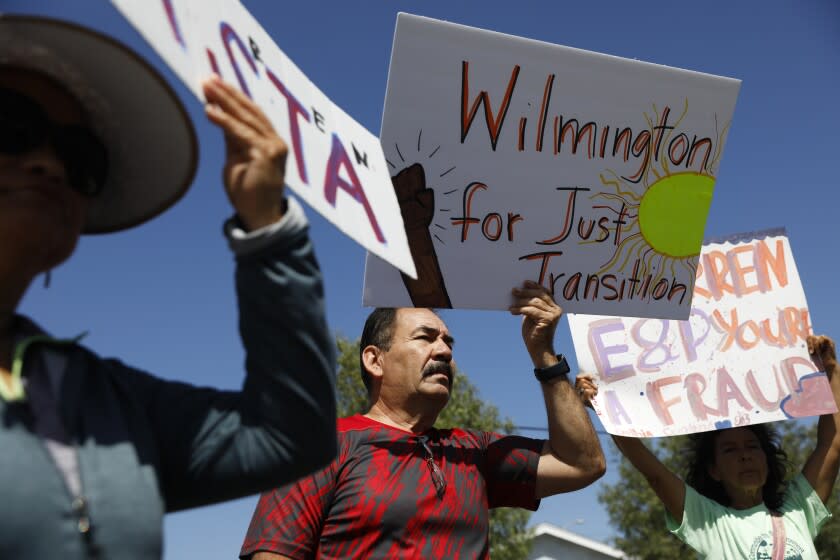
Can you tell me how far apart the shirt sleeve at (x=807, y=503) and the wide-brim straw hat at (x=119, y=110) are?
3.57 meters

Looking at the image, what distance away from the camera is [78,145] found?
A: 4.29 ft

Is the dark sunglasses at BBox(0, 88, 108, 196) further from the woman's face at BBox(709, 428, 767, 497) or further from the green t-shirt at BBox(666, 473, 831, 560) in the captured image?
the woman's face at BBox(709, 428, 767, 497)

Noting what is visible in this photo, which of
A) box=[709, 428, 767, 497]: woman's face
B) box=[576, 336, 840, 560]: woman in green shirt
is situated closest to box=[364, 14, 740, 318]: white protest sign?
box=[576, 336, 840, 560]: woman in green shirt

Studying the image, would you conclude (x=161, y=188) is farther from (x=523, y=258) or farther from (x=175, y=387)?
(x=523, y=258)

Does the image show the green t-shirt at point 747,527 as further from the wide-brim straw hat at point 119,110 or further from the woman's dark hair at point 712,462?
the wide-brim straw hat at point 119,110

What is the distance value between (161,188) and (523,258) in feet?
6.30

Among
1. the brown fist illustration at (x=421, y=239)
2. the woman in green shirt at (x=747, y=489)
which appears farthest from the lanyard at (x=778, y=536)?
the brown fist illustration at (x=421, y=239)

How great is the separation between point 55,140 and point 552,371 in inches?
86.4

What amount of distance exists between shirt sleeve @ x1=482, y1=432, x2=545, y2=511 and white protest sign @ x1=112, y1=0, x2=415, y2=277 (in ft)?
4.34

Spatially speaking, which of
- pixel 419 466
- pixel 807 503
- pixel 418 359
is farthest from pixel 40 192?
pixel 807 503

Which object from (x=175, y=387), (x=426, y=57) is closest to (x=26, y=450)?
(x=175, y=387)

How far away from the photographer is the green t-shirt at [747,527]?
12.5 feet

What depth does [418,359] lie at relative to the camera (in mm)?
3242

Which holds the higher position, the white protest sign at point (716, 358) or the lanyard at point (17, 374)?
the white protest sign at point (716, 358)
